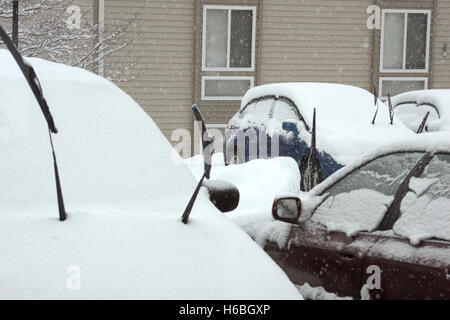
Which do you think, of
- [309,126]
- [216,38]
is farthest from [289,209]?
[216,38]

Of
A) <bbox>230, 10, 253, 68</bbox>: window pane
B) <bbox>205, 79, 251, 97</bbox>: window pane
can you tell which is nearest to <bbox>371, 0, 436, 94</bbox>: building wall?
<bbox>230, 10, 253, 68</bbox>: window pane

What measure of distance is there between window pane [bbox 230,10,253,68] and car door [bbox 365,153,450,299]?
1382 centimetres

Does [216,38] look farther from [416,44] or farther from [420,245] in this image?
[420,245]

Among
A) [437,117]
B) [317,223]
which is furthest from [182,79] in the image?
[317,223]

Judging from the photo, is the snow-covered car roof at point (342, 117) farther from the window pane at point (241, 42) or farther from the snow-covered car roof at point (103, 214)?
the window pane at point (241, 42)

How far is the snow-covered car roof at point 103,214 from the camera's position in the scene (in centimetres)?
Result: 297

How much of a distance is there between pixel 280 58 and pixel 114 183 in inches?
553

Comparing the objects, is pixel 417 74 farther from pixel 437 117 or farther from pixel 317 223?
pixel 317 223

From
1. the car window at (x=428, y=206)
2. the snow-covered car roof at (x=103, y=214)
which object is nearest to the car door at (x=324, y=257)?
the car window at (x=428, y=206)

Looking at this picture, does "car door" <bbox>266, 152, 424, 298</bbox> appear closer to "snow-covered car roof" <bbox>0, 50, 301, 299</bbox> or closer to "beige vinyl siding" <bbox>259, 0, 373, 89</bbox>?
"snow-covered car roof" <bbox>0, 50, 301, 299</bbox>

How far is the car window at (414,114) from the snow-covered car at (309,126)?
1243mm

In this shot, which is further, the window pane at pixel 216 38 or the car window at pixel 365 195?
the window pane at pixel 216 38

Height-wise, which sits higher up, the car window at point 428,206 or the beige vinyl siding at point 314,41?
the beige vinyl siding at point 314,41

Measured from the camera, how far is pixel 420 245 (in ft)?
12.9
